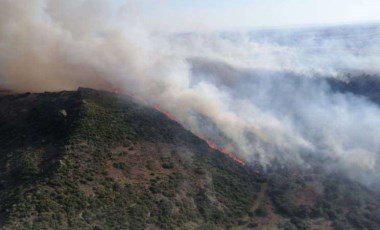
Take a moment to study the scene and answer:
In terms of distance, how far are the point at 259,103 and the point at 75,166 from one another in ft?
173

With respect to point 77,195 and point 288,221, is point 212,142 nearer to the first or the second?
point 288,221

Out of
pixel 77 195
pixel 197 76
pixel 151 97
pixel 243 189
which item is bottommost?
pixel 77 195

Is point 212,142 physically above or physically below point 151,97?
below

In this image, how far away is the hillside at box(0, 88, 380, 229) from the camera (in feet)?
162

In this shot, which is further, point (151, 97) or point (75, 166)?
point (151, 97)

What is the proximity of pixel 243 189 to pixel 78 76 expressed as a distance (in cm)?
4574

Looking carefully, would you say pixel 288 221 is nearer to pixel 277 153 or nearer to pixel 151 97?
pixel 277 153

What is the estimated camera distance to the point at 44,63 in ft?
285

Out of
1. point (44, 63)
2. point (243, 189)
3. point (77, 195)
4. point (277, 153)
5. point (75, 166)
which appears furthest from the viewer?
point (44, 63)

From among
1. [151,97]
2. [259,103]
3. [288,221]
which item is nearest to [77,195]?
[288,221]

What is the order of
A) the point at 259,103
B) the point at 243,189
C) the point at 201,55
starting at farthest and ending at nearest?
the point at 201,55 → the point at 259,103 → the point at 243,189

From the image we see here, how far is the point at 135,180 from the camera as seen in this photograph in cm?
5659

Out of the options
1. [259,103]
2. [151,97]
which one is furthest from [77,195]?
[259,103]

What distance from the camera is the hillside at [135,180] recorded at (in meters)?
49.3
